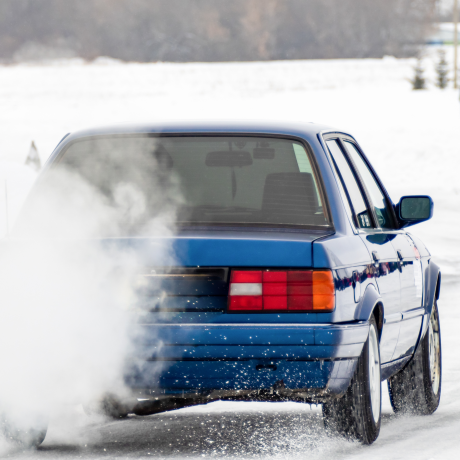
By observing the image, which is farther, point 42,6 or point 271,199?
point 42,6

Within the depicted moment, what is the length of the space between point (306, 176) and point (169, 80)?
77.8 m

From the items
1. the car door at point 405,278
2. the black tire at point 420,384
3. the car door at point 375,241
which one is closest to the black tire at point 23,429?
the car door at point 375,241

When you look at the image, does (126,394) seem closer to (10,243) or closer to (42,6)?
(10,243)

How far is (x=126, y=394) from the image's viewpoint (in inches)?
171

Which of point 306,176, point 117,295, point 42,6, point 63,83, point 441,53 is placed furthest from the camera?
point 42,6

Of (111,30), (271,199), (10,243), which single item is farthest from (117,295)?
(111,30)

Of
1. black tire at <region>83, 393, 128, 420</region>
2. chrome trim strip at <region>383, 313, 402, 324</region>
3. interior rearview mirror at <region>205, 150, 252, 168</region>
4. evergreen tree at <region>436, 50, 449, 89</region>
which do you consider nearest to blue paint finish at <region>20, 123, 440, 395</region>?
black tire at <region>83, 393, 128, 420</region>

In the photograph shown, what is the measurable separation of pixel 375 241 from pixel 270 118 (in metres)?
49.6

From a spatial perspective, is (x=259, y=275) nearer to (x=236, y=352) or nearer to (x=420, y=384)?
(x=236, y=352)

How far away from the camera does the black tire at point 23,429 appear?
4.72 m

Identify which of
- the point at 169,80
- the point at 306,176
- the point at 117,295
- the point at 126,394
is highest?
the point at 306,176

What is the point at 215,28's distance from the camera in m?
143

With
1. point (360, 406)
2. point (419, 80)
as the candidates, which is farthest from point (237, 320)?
point (419, 80)

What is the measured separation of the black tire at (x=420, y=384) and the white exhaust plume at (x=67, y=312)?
2207mm
